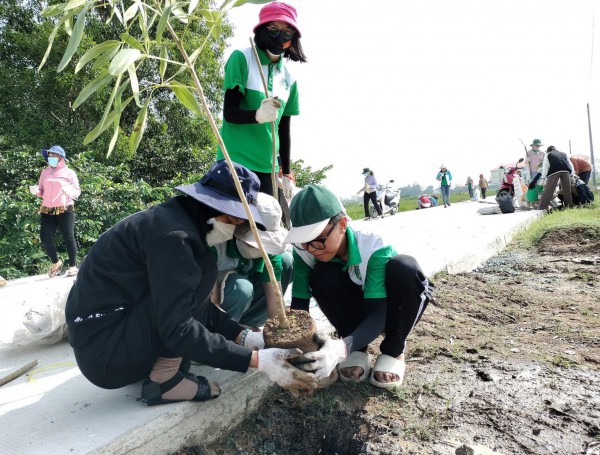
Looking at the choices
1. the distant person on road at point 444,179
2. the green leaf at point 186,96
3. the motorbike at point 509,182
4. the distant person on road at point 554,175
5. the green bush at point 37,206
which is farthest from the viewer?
the distant person on road at point 444,179

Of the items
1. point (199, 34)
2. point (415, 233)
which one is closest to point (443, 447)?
point (415, 233)

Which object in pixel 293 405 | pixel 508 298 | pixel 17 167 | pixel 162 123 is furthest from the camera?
pixel 162 123

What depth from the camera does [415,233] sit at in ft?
20.3

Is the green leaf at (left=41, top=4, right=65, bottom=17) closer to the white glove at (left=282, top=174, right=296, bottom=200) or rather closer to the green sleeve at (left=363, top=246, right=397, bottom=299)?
the green sleeve at (left=363, top=246, right=397, bottom=299)

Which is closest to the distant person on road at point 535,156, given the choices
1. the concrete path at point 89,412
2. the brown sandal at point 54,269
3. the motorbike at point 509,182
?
the motorbike at point 509,182

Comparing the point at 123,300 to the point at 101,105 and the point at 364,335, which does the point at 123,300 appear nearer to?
the point at 364,335

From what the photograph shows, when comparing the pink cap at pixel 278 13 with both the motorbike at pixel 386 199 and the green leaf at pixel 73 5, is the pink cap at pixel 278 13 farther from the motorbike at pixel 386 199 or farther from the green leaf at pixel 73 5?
the motorbike at pixel 386 199

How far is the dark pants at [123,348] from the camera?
1521 millimetres

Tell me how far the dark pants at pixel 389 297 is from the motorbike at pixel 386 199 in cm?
1105

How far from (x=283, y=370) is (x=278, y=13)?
1615 mm

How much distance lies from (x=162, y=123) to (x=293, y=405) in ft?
35.0

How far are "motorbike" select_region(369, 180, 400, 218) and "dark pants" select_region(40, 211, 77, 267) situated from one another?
30.2 ft

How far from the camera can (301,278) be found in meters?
2.06

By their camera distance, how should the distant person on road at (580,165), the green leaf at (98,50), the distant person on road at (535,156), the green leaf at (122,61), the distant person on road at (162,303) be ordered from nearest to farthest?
the green leaf at (122,61) < the green leaf at (98,50) < the distant person on road at (162,303) < the distant person on road at (580,165) < the distant person on road at (535,156)
